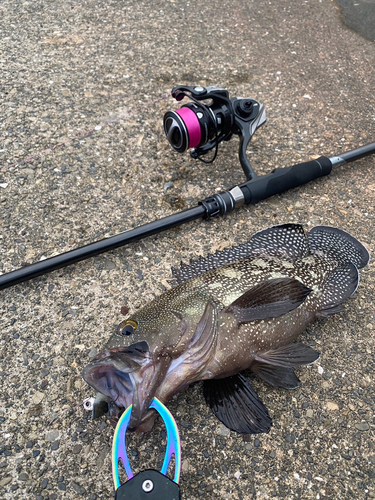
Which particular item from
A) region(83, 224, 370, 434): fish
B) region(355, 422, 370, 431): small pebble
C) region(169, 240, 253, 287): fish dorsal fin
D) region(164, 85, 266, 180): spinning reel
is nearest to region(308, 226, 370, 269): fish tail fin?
region(83, 224, 370, 434): fish

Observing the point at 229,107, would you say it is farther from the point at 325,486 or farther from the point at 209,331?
the point at 325,486

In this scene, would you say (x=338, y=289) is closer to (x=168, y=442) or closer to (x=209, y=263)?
(x=209, y=263)

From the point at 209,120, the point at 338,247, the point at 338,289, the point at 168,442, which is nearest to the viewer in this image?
the point at 168,442

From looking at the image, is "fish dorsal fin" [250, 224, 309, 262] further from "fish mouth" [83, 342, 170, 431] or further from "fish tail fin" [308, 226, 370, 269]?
"fish mouth" [83, 342, 170, 431]

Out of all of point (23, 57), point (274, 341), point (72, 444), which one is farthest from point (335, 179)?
point (23, 57)

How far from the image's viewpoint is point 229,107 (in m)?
2.71

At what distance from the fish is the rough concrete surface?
0.17 meters

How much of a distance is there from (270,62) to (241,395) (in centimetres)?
344

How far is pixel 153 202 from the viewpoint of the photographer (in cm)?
288

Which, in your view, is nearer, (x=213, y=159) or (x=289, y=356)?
(x=289, y=356)

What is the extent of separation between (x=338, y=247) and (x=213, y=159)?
43.4 inches

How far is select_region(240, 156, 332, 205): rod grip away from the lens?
8.93ft

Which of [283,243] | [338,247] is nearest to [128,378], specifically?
[283,243]

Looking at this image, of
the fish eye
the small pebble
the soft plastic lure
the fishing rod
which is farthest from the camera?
the fishing rod
